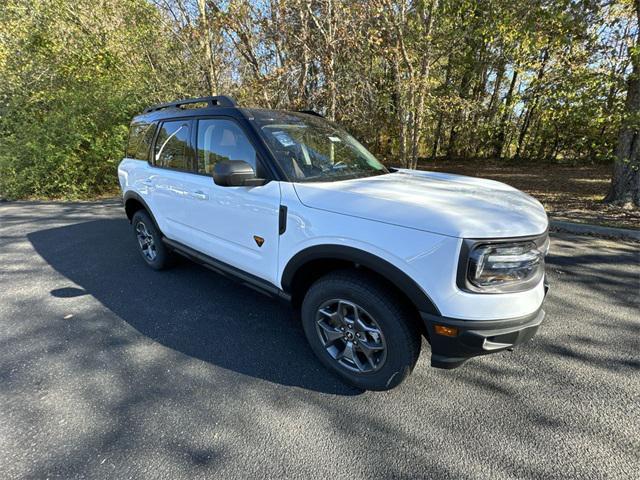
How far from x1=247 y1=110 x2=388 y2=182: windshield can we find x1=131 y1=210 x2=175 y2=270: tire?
2.08 m

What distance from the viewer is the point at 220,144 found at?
2.75 meters

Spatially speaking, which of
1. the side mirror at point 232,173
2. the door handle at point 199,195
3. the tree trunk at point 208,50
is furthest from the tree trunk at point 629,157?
the tree trunk at point 208,50

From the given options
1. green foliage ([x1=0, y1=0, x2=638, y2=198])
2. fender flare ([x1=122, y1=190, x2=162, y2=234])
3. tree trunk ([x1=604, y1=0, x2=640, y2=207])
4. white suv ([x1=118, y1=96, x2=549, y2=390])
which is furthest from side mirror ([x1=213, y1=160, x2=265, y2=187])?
tree trunk ([x1=604, y1=0, x2=640, y2=207])

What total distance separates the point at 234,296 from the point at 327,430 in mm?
1873

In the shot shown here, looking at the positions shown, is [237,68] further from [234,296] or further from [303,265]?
[303,265]

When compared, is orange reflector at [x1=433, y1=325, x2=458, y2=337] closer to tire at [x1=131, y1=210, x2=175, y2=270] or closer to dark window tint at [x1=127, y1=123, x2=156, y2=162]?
tire at [x1=131, y1=210, x2=175, y2=270]

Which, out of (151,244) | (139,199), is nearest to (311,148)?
(139,199)

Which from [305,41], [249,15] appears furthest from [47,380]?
[249,15]

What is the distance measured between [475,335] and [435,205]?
0.73 metres

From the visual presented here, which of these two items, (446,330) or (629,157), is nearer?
(446,330)

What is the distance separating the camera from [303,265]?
2.19 m

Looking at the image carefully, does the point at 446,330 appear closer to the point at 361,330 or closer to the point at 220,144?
the point at 361,330

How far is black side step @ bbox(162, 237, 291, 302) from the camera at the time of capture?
2.47 m

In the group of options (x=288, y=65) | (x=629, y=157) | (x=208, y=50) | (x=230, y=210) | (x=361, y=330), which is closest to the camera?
(x=361, y=330)
